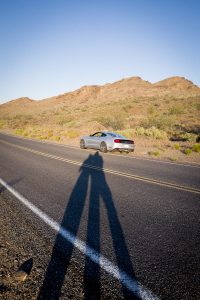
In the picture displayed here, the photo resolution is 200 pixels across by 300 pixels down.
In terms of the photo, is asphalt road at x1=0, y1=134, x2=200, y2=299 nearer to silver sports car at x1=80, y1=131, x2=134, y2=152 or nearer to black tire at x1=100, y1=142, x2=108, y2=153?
silver sports car at x1=80, y1=131, x2=134, y2=152

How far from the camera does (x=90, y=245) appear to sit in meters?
3.44

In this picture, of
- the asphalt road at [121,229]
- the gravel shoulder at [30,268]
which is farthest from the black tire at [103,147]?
the gravel shoulder at [30,268]

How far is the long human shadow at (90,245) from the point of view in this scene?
8.17ft

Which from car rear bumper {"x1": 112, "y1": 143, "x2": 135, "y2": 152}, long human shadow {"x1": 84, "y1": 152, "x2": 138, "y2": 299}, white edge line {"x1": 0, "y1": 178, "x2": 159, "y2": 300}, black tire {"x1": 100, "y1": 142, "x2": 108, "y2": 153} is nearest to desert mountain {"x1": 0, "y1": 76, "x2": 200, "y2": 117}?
black tire {"x1": 100, "y1": 142, "x2": 108, "y2": 153}

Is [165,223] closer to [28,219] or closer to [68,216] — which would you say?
[68,216]

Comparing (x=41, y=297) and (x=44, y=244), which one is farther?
(x=44, y=244)

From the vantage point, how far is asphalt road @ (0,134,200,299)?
2.58 metres

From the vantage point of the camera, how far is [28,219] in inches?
173

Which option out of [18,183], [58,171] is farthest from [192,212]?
[58,171]

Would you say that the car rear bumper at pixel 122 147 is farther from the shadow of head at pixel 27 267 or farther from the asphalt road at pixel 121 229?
the shadow of head at pixel 27 267

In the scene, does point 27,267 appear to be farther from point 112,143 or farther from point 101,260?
point 112,143

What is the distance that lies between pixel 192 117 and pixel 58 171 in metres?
34.7

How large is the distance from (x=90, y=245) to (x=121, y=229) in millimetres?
767

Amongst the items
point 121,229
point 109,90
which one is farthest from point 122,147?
point 109,90
